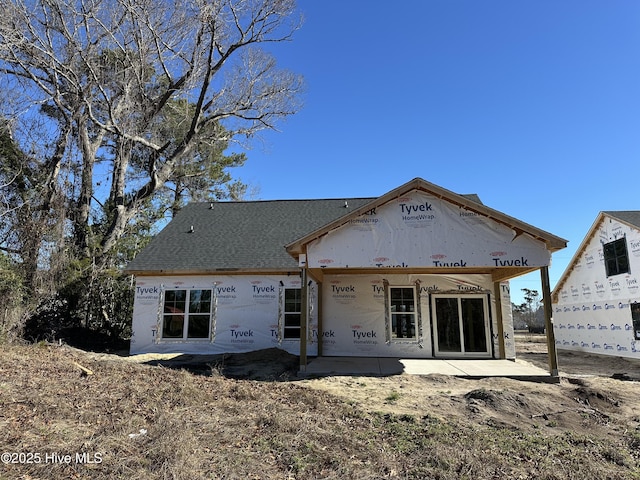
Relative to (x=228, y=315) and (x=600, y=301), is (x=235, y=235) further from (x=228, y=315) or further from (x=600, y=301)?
(x=600, y=301)

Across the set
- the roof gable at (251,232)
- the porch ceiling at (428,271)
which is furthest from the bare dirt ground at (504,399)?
the porch ceiling at (428,271)

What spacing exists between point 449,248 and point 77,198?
691 inches

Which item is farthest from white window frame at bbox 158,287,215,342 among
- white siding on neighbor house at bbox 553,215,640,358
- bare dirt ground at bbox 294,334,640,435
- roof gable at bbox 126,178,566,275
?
white siding on neighbor house at bbox 553,215,640,358

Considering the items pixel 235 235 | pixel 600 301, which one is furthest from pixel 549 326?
Result: pixel 600 301

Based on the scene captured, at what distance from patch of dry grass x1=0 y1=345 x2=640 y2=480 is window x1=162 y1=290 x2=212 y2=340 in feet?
21.5

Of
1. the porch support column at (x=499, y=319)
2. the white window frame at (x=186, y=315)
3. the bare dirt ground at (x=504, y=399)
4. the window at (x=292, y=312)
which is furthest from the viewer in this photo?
the white window frame at (x=186, y=315)

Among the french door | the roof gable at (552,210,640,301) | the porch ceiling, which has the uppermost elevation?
the roof gable at (552,210,640,301)

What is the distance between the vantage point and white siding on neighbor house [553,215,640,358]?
16.7 m

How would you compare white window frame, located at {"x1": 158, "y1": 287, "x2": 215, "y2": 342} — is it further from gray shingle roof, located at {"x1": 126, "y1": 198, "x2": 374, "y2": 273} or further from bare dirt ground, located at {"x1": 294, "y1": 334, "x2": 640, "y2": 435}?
bare dirt ground, located at {"x1": 294, "y1": 334, "x2": 640, "y2": 435}

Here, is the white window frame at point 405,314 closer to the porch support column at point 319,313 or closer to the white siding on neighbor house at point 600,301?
the porch support column at point 319,313

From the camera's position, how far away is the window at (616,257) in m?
17.1

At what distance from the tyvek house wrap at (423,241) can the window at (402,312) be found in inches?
154

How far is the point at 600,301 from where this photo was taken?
18.9 m

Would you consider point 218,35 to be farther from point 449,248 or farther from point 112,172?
point 449,248
